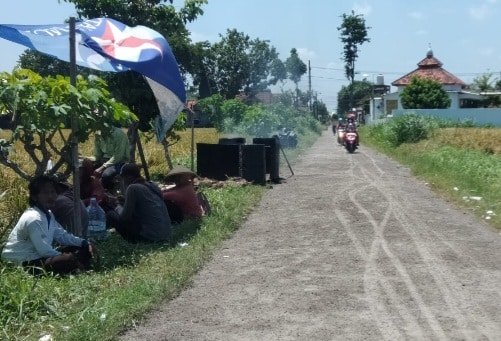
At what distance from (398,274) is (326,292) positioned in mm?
1093

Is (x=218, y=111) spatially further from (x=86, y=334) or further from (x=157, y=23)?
(x=86, y=334)

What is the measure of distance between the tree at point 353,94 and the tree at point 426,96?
A: 3514cm

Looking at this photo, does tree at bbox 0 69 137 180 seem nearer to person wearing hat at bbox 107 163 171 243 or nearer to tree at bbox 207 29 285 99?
person wearing hat at bbox 107 163 171 243

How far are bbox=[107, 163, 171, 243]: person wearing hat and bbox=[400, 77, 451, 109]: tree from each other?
157 ft

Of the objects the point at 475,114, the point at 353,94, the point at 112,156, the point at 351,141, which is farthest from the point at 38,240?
the point at 353,94

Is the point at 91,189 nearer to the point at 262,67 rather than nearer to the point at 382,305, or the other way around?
the point at 382,305

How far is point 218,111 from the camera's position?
40.9 metres

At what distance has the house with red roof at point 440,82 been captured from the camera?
62.4m

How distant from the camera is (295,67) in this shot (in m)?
82.3

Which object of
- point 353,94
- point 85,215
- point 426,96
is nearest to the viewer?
point 85,215

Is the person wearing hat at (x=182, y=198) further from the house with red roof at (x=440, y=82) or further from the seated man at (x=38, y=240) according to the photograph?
the house with red roof at (x=440, y=82)

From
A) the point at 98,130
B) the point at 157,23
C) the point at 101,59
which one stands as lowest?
the point at 98,130

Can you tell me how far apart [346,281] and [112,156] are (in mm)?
6331

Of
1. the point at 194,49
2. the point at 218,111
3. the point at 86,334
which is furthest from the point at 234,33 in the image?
the point at 86,334
